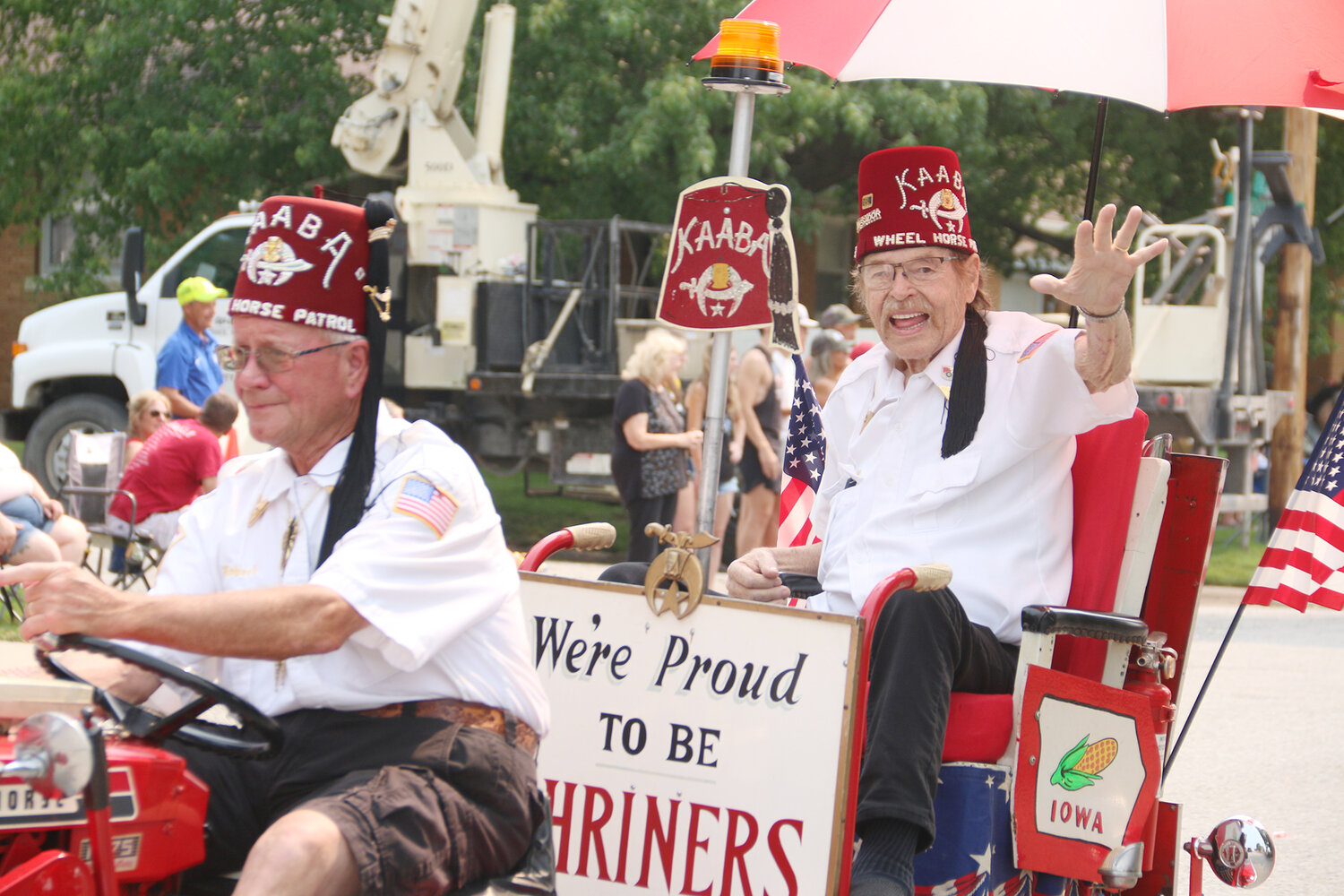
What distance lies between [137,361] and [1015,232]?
36.2ft

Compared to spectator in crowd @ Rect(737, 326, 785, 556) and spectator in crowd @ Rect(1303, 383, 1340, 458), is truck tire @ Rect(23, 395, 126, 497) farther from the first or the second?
spectator in crowd @ Rect(1303, 383, 1340, 458)

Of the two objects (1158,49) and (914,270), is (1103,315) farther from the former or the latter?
(1158,49)

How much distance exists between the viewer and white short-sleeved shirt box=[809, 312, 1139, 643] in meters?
3.45

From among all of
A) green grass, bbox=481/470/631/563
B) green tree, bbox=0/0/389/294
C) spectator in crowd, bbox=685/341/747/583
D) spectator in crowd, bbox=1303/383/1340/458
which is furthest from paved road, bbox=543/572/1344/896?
spectator in crowd, bbox=1303/383/1340/458

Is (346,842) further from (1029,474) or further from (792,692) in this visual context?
(1029,474)

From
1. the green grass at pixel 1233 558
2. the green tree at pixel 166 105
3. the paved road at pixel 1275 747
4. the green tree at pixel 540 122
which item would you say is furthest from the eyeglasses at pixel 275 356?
the green tree at pixel 166 105

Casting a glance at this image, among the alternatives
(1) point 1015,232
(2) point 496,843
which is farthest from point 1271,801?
(1) point 1015,232

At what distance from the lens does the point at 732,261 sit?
4.45 meters

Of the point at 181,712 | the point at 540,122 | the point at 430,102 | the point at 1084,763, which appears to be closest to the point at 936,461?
the point at 1084,763

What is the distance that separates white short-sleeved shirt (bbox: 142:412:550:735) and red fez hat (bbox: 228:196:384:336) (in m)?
0.23

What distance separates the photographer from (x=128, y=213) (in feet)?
55.4

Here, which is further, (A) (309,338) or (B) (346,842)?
(A) (309,338)

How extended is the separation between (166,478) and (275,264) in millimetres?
6024

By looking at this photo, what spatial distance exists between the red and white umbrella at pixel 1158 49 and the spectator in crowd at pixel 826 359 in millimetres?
5818
